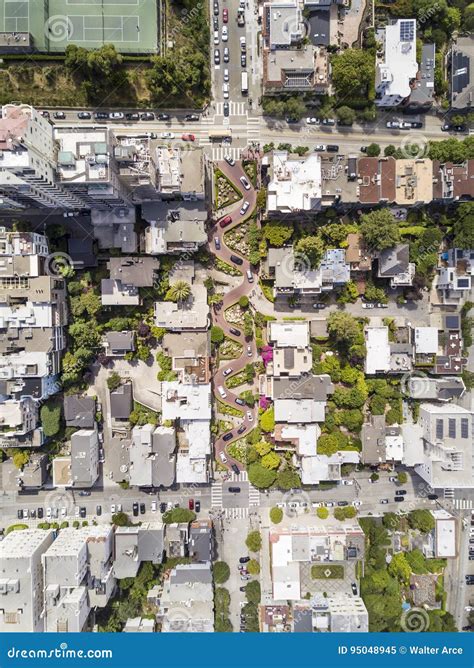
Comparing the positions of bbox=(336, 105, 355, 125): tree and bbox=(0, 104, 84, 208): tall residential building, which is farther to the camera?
bbox=(336, 105, 355, 125): tree

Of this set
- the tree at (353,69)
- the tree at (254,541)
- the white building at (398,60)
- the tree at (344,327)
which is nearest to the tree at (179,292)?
the tree at (344,327)

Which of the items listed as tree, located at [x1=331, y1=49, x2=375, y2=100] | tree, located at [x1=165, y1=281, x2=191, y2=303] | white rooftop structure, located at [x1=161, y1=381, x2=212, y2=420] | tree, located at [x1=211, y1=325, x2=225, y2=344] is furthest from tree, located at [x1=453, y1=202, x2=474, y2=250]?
white rooftop structure, located at [x1=161, y1=381, x2=212, y2=420]

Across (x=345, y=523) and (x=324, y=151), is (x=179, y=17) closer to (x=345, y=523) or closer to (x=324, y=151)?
(x=324, y=151)

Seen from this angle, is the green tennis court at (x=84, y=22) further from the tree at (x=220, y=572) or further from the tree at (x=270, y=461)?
the tree at (x=220, y=572)

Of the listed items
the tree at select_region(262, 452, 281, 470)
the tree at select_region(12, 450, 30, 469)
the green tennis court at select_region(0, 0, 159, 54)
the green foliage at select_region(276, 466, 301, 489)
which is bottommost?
the green foliage at select_region(276, 466, 301, 489)

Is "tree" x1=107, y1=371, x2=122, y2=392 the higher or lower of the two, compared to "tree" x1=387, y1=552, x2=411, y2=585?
higher

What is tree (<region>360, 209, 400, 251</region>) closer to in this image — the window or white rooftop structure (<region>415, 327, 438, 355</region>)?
white rooftop structure (<region>415, 327, 438, 355</region>)
